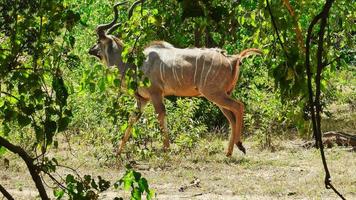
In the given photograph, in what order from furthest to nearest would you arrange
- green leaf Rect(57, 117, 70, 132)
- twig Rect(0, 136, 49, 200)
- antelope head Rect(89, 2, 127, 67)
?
antelope head Rect(89, 2, 127, 67)
green leaf Rect(57, 117, 70, 132)
twig Rect(0, 136, 49, 200)

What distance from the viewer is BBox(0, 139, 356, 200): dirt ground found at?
6637 mm

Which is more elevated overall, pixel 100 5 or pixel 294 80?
pixel 100 5

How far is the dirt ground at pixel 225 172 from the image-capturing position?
664cm

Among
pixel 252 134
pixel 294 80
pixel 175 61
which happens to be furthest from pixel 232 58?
pixel 294 80

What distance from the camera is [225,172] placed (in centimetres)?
766

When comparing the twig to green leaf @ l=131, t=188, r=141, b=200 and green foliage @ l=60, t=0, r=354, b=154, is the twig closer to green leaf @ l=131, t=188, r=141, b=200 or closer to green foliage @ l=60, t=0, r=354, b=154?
green leaf @ l=131, t=188, r=141, b=200

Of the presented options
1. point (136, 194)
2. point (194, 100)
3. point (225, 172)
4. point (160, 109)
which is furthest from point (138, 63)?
point (194, 100)

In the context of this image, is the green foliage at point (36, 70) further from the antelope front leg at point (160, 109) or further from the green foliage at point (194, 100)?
the antelope front leg at point (160, 109)

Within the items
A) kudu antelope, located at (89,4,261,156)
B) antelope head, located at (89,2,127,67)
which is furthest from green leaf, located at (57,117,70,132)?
antelope head, located at (89,2,127,67)

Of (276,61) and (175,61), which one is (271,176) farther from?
(276,61)

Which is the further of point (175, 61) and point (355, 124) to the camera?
point (355, 124)

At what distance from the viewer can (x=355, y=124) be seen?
Result: 1071 cm

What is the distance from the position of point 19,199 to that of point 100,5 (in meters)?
5.71

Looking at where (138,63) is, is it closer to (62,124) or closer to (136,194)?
(62,124)
